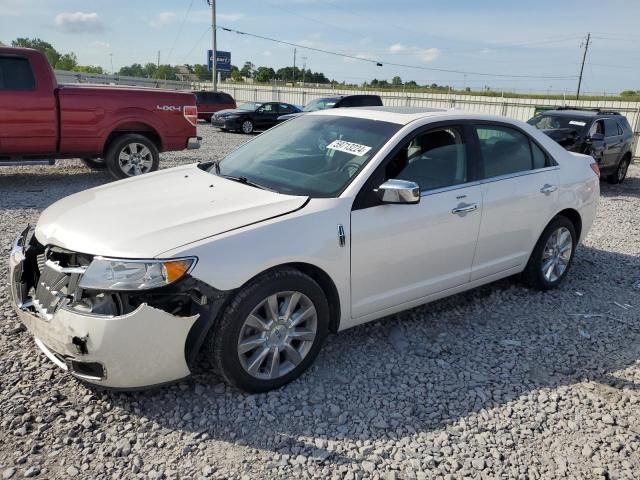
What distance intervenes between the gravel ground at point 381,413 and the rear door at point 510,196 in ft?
1.79

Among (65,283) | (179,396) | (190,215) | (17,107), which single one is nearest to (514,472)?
(179,396)

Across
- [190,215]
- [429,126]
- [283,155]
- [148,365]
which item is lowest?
[148,365]

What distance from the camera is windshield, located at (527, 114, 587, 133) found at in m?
11.2

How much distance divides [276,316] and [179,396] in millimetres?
729

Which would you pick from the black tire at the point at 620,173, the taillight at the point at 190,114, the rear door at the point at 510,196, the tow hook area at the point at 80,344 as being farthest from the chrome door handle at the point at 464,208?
the black tire at the point at 620,173

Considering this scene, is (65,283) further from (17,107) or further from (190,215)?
(17,107)

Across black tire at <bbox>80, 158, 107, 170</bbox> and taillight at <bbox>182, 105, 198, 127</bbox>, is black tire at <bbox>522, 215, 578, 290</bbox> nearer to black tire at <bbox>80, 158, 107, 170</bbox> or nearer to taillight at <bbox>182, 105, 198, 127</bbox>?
taillight at <bbox>182, 105, 198, 127</bbox>

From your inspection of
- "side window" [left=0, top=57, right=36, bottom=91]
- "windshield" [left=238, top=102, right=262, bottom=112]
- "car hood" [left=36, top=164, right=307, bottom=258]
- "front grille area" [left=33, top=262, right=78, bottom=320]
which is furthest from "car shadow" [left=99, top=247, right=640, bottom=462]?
"windshield" [left=238, top=102, right=262, bottom=112]

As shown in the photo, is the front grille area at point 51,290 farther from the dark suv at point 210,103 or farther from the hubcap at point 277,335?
the dark suv at point 210,103

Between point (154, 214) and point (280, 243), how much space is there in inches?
30.6

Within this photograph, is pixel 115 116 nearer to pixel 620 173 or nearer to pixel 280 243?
pixel 280 243

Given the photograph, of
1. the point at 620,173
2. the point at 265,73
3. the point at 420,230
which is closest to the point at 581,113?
the point at 620,173

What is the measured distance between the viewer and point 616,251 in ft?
21.2

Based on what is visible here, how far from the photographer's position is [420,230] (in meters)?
3.67
